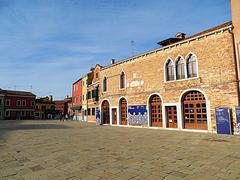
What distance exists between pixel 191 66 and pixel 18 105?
44.2 metres

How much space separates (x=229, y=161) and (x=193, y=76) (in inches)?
394

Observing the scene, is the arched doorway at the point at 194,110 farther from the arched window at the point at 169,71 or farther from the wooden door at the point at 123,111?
the wooden door at the point at 123,111

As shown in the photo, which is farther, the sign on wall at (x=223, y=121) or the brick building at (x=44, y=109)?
the brick building at (x=44, y=109)

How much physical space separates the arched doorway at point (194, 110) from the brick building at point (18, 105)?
43021 millimetres

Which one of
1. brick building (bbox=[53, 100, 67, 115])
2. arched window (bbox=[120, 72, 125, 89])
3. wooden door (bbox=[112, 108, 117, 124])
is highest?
arched window (bbox=[120, 72, 125, 89])

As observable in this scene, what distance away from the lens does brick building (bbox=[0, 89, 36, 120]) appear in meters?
44.0

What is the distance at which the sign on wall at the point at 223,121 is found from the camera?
12523 millimetres

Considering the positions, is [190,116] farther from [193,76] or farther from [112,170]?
[112,170]

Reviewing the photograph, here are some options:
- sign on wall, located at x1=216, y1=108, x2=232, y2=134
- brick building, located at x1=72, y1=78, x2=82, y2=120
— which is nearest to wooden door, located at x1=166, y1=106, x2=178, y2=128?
sign on wall, located at x1=216, y1=108, x2=232, y2=134

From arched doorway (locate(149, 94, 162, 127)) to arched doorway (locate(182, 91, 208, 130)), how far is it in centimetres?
264

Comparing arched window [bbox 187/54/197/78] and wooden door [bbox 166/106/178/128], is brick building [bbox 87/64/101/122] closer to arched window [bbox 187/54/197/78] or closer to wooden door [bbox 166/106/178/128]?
wooden door [bbox 166/106/178/128]

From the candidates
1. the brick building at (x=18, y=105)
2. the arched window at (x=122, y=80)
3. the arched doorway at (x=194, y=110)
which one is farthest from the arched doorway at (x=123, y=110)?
the brick building at (x=18, y=105)

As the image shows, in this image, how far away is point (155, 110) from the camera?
1817cm

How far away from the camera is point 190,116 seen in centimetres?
1523
